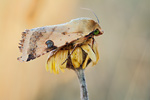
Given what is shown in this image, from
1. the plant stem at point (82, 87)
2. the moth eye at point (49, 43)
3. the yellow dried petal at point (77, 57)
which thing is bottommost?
the plant stem at point (82, 87)

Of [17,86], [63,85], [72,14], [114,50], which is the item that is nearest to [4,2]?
[72,14]

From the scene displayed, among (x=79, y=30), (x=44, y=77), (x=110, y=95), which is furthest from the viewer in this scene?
(x=44, y=77)

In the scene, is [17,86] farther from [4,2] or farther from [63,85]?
[4,2]

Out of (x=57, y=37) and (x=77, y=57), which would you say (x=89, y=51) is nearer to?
(x=77, y=57)

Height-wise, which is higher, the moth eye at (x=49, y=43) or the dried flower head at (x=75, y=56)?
the moth eye at (x=49, y=43)

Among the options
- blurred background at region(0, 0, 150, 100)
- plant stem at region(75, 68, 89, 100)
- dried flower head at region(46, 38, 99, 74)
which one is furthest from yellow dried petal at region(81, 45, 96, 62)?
blurred background at region(0, 0, 150, 100)

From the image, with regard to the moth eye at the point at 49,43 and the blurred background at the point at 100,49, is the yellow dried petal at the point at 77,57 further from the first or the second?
the blurred background at the point at 100,49

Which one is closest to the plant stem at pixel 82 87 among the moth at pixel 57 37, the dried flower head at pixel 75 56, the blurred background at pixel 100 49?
the dried flower head at pixel 75 56

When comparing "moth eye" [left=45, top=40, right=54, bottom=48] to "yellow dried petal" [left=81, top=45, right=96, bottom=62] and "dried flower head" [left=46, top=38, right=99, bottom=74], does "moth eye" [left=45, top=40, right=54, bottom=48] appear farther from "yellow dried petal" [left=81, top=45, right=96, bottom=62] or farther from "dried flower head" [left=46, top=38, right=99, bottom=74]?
"yellow dried petal" [left=81, top=45, right=96, bottom=62]
